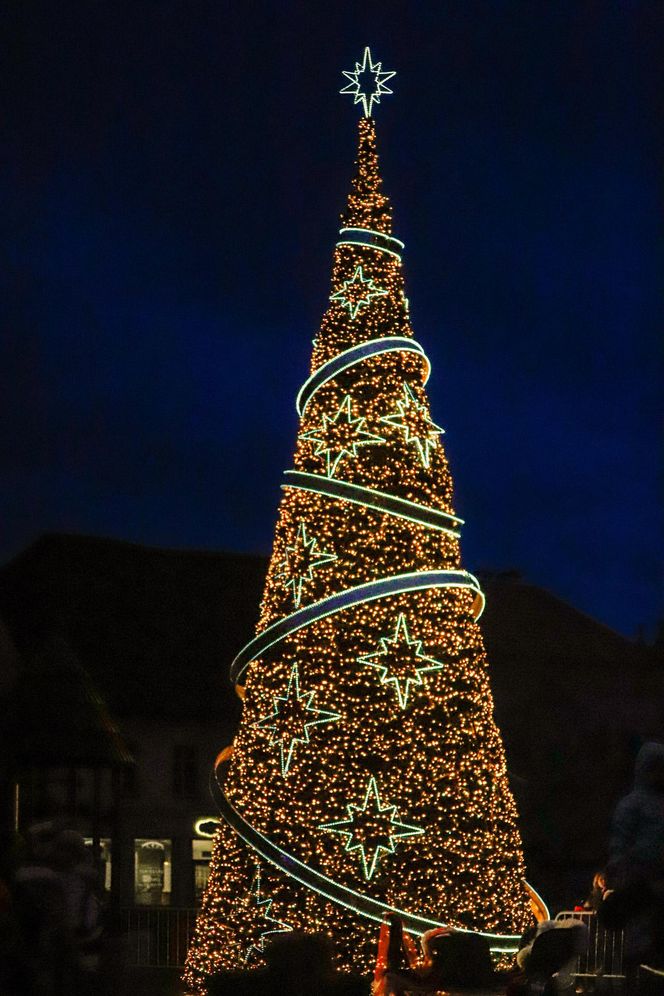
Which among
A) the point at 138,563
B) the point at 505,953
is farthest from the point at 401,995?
the point at 138,563

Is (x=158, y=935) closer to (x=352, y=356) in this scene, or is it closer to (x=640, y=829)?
(x=352, y=356)

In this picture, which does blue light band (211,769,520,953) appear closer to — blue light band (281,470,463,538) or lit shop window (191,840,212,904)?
blue light band (281,470,463,538)

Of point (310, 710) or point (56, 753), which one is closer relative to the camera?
point (310, 710)

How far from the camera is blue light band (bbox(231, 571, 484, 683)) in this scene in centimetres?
1692

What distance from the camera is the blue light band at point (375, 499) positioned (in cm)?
1716

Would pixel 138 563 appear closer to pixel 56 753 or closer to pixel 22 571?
pixel 22 571

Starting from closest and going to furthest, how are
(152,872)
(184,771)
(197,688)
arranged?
(152,872) < (184,771) < (197,688)

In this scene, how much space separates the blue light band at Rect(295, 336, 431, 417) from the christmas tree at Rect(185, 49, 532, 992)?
0.02 meters

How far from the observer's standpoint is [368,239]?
59.3ft

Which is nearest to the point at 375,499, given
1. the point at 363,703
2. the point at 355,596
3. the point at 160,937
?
the point at 355,596

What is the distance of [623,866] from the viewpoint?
8398mm

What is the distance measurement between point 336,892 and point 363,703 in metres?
1.82

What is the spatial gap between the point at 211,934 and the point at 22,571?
29557mm

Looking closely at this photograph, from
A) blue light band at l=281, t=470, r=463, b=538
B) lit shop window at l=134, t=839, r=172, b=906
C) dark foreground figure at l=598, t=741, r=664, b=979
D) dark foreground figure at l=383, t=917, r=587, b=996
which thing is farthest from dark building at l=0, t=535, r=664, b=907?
dark foreground figure at l=598, t=741, r=664, b=979
